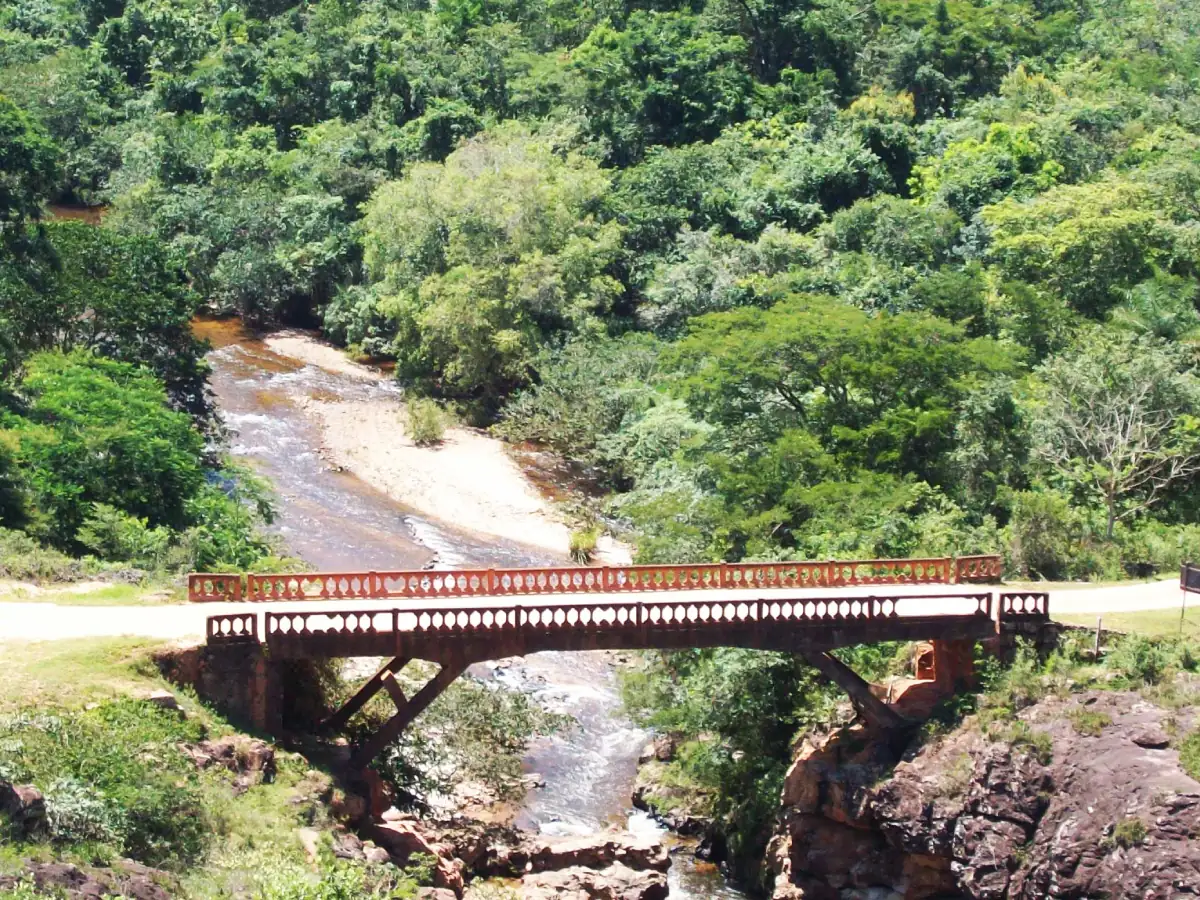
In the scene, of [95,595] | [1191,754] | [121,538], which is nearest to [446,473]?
[121,538]

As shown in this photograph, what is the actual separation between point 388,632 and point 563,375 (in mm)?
32204

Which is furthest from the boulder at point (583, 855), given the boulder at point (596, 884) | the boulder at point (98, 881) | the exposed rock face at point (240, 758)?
the boulder at point (98, 881)

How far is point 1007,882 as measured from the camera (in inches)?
1299

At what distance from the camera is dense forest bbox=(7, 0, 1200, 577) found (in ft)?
154

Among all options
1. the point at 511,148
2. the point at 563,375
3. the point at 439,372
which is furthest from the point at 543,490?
the point at 511,148

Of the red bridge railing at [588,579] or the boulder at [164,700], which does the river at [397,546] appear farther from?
the boulder at [164,700]

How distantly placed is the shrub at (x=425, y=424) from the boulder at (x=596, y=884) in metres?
29.5

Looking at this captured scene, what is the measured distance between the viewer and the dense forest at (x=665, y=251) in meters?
47.0

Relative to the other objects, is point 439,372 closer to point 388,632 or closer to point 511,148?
point 511,148

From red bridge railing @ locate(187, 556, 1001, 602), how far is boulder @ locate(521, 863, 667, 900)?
225 inches

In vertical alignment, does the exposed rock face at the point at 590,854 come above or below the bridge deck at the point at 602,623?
below

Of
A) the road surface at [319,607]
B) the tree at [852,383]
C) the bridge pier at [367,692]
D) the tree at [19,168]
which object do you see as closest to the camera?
the road surface at [319,607]

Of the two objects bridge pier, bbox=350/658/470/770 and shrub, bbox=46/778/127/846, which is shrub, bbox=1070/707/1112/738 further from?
shrub, bbox=46/778/127/846

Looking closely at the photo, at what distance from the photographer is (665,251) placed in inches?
2906
